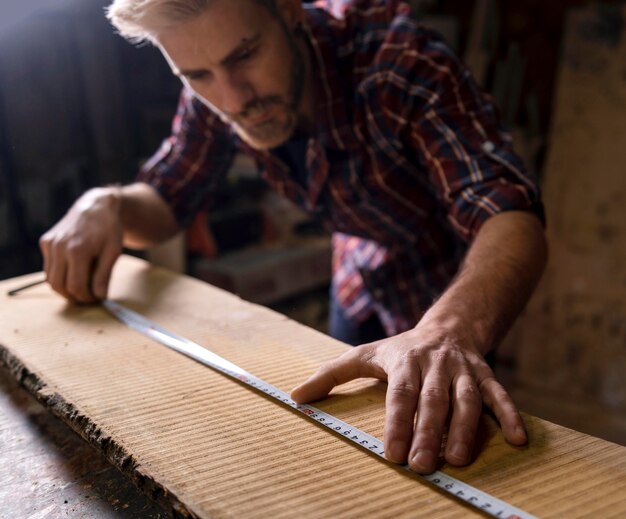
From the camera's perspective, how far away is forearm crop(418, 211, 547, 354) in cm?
116

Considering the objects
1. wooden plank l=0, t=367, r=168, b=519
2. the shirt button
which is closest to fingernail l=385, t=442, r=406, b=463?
wooden plank l=0, t=367, r=168, b=519

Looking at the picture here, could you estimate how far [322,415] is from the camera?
1084 mm

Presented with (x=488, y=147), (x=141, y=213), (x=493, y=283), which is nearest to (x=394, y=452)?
(x=493, y=283)

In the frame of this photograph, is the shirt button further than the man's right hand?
No

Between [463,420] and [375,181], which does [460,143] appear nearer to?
[375,181]

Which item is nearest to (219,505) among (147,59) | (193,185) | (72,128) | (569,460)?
(569,460)

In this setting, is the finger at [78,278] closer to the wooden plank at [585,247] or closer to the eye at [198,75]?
the eye at [198,75]

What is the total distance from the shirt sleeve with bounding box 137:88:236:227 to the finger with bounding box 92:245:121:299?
1.33 ft

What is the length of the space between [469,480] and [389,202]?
1.06 meters

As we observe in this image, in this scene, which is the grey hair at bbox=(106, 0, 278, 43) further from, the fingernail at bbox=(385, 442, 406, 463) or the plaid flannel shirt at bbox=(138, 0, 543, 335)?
the fingernail at bbox=(385, 442, 406, 463)

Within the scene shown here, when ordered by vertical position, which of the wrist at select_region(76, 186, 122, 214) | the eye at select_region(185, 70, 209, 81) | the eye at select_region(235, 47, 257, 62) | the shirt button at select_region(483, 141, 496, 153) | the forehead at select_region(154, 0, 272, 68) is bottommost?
the wrist at select_region(76, 186, 122, 214)

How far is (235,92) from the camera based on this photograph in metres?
1.58

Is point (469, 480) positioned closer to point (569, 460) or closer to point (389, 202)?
point (569, 460)

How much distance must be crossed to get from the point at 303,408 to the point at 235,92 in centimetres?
85
